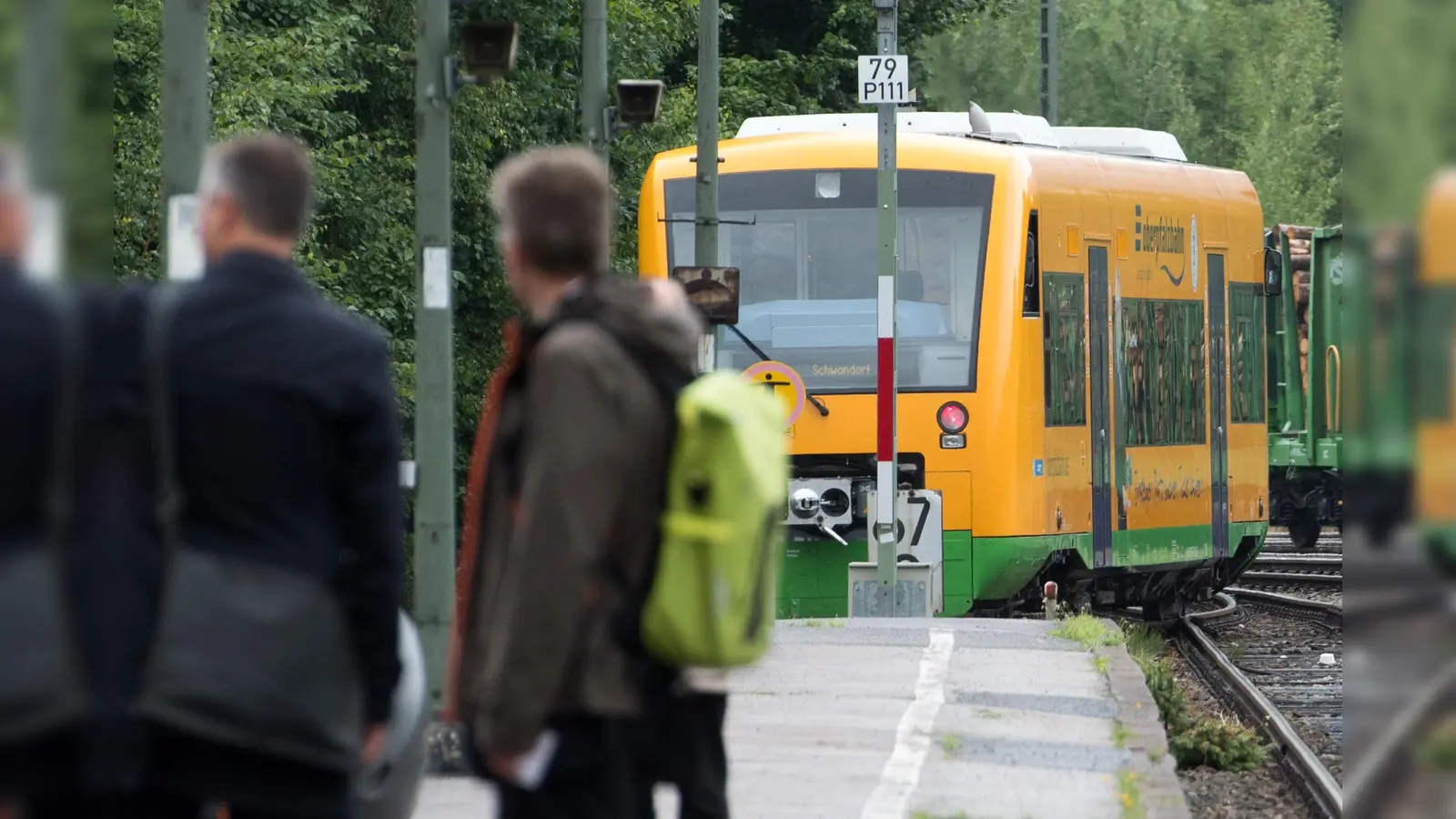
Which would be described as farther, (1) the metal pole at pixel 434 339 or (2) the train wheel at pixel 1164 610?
(2) the train wheel at pixel 1164 610

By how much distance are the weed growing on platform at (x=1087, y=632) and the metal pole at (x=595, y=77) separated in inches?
149

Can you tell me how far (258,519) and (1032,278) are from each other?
41.0 feet

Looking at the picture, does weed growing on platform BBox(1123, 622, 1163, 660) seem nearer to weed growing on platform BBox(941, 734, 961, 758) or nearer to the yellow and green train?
the yellow and green train

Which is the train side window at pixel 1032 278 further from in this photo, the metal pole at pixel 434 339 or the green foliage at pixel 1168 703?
the metal pole at pixel 434 339

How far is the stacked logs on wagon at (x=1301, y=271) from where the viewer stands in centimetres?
2978

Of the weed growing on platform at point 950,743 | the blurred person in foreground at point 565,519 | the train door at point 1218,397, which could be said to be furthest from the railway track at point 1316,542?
the blurred person in foreground at point 565,519

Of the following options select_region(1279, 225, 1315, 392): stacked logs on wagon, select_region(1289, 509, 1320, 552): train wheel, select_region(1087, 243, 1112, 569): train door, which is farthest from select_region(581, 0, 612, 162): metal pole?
select_region(1289, 509, 1320, 552): train wheel

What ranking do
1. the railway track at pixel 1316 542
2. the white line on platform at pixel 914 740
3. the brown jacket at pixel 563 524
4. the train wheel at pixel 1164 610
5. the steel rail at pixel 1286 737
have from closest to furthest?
the brown jacket at pixel 563 524 < the white line on platform at pixel 914 740 < the steel rail at pixel 1286 737 < the train wheel at pixel 1164 610 < the railway track at pixel 1316 542

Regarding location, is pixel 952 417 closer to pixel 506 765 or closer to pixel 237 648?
pixel 506 765

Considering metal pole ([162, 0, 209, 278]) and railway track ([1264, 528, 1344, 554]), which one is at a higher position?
metal pole ([162, 0, 209, 278])

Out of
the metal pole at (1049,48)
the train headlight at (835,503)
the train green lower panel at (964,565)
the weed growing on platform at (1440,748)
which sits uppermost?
the metal pole at (1049,48)

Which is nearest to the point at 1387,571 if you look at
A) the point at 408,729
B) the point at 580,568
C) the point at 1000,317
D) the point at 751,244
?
the point at 580,568

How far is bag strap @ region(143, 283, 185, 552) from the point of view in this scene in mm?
3660

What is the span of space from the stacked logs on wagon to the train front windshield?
46.5 feet
